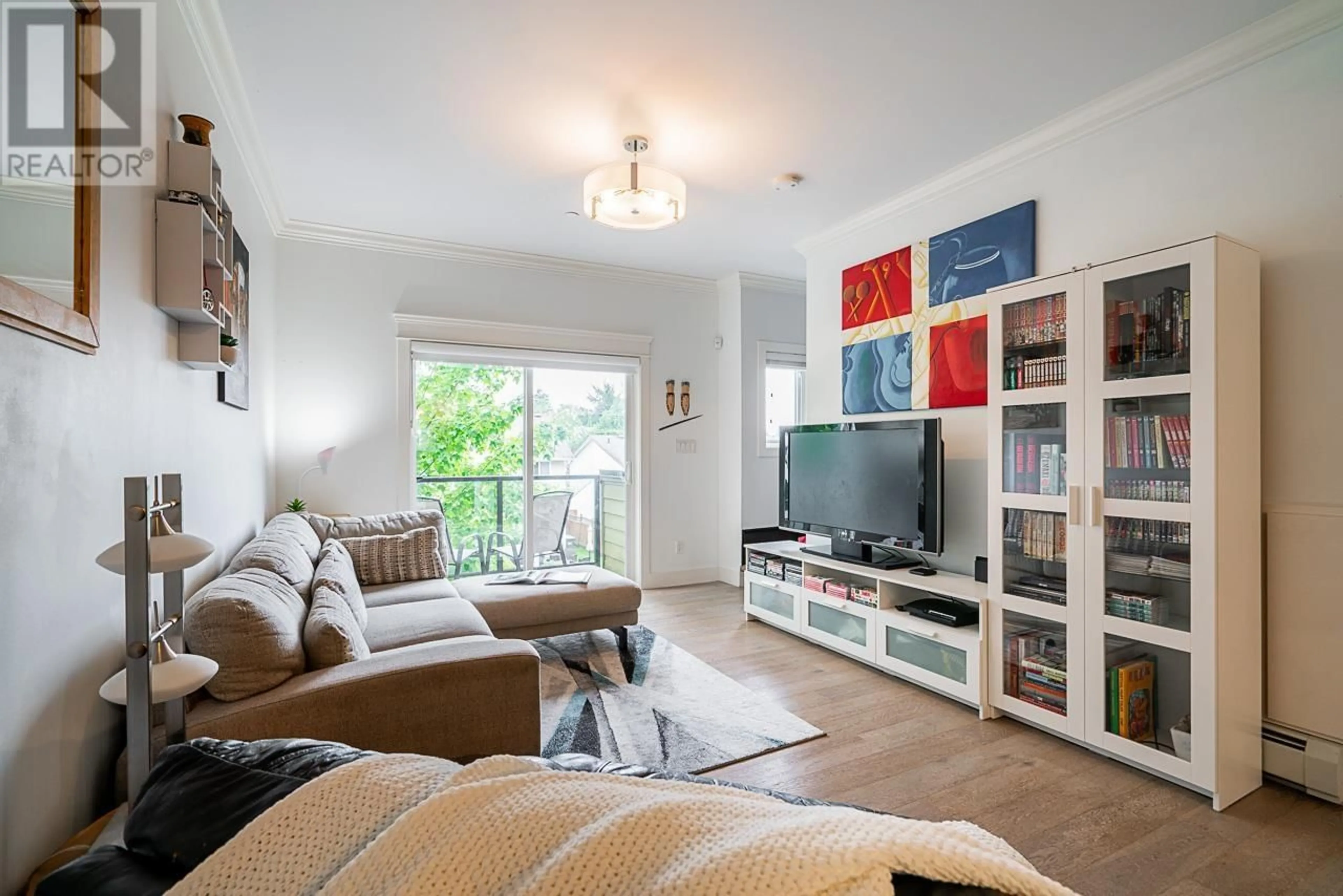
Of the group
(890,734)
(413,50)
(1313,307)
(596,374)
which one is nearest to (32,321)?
(413,50)

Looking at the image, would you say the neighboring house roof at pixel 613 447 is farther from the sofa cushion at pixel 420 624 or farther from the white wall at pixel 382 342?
the sofa cushion at pixel 420 624

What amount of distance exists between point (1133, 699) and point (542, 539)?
383cm

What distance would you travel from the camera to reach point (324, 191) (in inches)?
Answer: 141

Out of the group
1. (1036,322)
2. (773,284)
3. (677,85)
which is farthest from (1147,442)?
(773,284)

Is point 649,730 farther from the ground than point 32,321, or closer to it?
closer to it

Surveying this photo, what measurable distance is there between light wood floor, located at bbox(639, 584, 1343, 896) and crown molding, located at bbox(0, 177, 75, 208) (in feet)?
8.05

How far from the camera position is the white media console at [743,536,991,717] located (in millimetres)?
2854

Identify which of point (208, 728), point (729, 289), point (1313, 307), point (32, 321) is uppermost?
point (729, 289)

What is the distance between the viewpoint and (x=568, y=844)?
0.53 m

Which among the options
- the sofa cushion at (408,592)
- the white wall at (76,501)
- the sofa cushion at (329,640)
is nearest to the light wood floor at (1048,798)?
the sofa cushion at (329,640)

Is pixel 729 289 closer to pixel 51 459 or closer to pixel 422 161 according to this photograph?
pixel 422 161

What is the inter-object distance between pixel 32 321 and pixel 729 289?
479 cm

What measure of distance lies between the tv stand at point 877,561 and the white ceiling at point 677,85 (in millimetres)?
2097

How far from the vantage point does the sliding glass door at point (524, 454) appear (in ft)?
15.3
